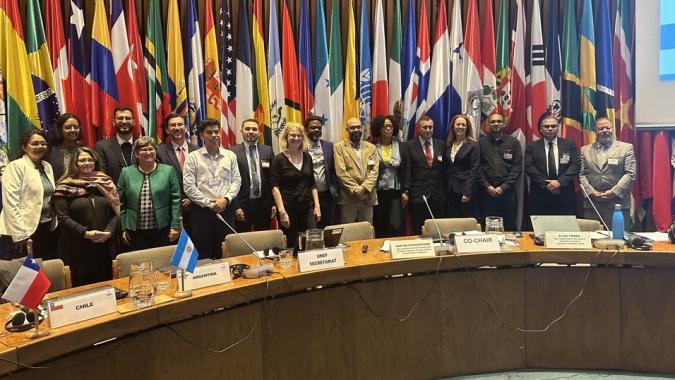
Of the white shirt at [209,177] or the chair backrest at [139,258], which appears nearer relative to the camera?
the chair backrest at [139,258]

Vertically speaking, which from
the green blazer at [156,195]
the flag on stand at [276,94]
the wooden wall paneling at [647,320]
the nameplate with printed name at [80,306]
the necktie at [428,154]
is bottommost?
the wooden wall paneling at [647,320]

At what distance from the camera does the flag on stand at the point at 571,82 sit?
504 cm

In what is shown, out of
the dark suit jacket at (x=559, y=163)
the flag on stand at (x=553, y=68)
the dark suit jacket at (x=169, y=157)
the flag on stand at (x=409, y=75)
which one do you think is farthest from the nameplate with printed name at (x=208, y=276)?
the flag on stand at (x=553, y=68)

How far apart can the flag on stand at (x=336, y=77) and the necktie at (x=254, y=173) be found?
34.1 inches

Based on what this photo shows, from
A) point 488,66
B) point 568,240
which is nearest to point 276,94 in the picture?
point 488,66

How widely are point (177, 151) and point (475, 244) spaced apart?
96.1 inches

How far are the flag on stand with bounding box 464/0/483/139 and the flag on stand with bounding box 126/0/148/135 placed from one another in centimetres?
283

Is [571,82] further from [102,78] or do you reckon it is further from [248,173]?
[102,78]

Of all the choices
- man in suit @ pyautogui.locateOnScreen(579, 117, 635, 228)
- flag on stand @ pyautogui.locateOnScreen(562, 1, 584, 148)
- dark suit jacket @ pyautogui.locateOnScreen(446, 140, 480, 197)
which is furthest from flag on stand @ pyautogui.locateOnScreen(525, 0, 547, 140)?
dark suit jacket @ pyautogui.locateOnScreen(446, 140, 480, 197)

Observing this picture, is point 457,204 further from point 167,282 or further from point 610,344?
point 167,282

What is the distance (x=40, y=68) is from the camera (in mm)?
4004

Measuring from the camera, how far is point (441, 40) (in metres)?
5.06

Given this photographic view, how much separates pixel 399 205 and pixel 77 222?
250cm

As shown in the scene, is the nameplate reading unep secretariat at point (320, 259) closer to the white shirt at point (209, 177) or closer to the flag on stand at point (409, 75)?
the white shirt at point (209, 177)
